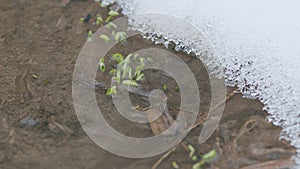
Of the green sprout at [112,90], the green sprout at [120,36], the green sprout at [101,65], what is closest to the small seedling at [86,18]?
the green sprout at [120,36]

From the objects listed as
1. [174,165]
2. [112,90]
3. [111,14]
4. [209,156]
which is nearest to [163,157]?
[174,165]

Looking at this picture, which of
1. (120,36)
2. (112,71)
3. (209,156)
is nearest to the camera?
(209,156)

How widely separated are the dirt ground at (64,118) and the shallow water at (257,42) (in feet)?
0.19

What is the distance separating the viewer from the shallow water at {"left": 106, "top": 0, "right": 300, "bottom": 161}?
1621 mm

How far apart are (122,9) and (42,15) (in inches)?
13.6

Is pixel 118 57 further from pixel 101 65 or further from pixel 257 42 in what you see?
pixel 257 42

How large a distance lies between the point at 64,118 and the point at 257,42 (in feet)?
2.54

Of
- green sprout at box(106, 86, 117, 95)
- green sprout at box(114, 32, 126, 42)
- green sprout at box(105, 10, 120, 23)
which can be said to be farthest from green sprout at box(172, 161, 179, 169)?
green sprout at box(105, 10, 120, 23)

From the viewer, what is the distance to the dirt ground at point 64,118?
1494 mm

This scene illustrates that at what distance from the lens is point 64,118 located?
5.29 ft

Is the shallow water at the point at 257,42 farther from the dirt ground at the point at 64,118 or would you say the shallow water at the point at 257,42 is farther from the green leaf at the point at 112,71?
the green leaf at the point at 112,71

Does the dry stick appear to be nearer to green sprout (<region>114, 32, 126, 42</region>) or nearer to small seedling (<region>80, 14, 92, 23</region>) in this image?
green sprout (<region>114, 32, 126, 42</region>)

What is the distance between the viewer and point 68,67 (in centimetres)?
177

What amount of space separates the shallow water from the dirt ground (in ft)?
0.19
